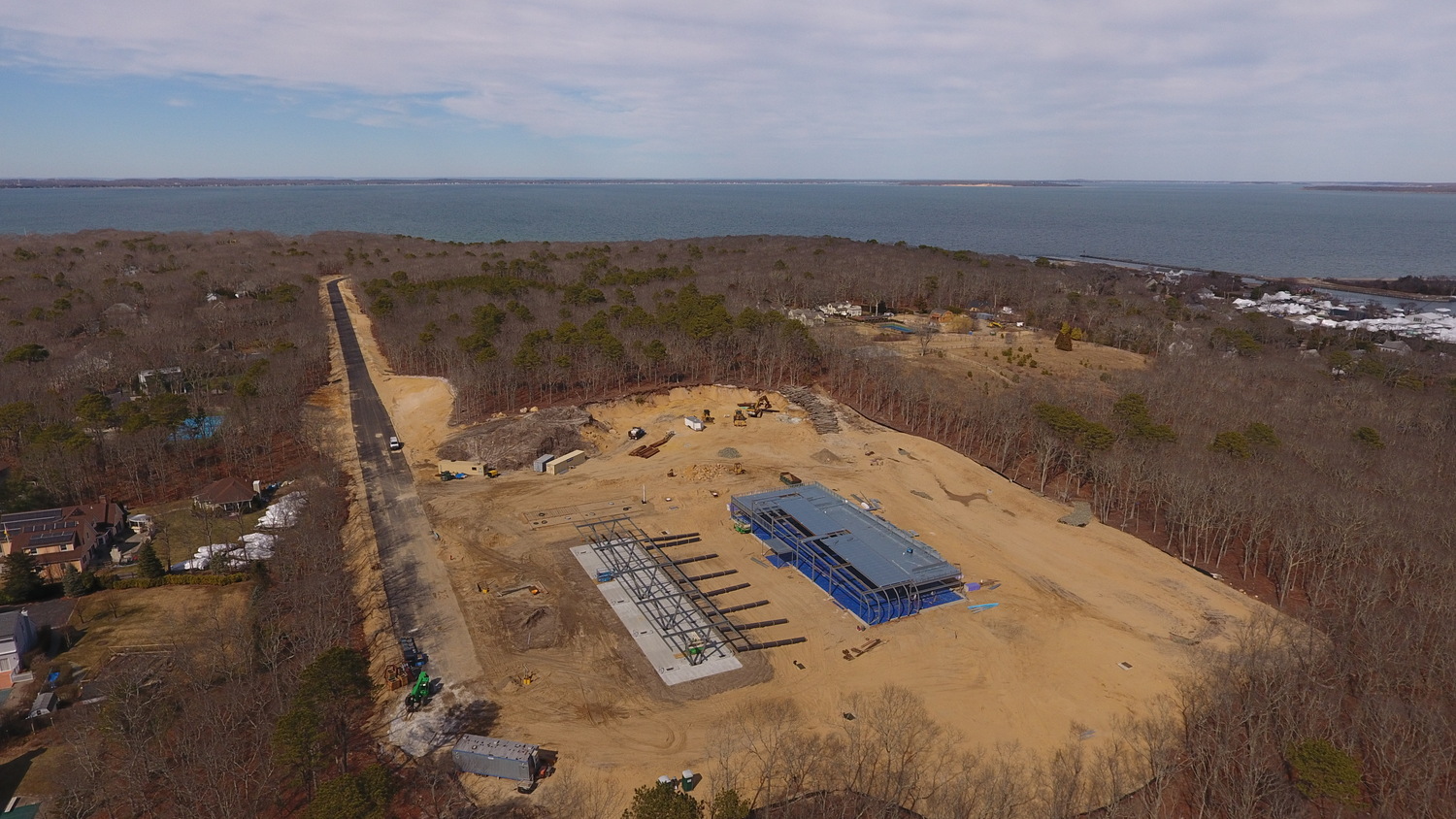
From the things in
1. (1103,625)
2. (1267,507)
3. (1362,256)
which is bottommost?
(1103,625)

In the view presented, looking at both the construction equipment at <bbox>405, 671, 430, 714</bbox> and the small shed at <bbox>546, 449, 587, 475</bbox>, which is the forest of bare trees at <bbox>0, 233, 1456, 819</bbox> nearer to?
the construction equipment at <bbox>405, 671, 430, 714</bbox>

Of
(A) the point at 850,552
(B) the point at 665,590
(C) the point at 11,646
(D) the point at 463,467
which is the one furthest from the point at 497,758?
(D) the point at 463,467

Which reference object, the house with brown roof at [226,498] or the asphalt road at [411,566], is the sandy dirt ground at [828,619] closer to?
the asphalt road at [411,566]

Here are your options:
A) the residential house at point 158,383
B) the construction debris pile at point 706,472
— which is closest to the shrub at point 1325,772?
the construction debris pile at point 706,472

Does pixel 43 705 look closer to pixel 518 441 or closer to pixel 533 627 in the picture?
pixel 533 627

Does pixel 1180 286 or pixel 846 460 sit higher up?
pixel 1180 286

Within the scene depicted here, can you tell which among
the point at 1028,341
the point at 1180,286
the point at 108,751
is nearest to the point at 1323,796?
the point at 108,751

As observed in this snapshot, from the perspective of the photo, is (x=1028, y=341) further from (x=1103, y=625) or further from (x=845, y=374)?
(x=1103, y=625)
